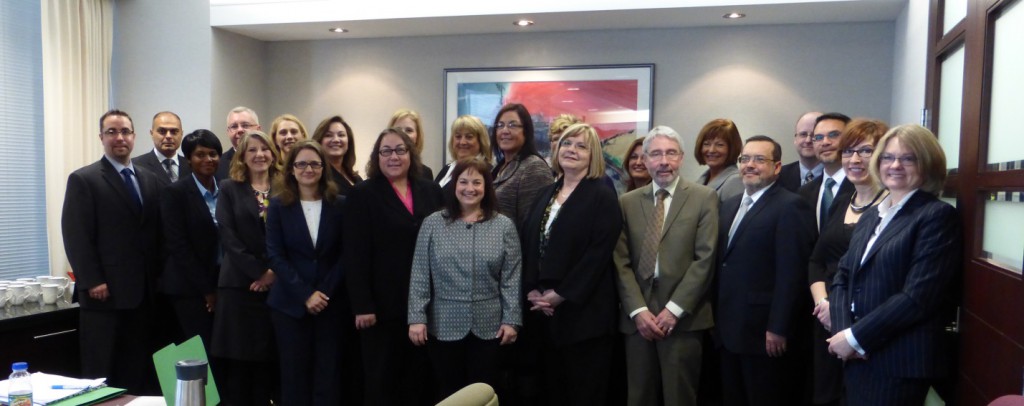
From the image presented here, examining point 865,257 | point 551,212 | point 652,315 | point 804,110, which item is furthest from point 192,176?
point 804,110

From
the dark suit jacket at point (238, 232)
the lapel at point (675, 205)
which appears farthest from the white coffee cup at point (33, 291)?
the lapel at point (675, 205)

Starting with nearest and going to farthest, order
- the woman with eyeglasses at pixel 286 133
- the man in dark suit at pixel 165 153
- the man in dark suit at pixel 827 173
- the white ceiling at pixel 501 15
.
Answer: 1. the man in dark suit at pixel 827 173
2. the woman with eyeglasses at pixel 286 133
3. the man in dark suit at pixel 165 153
4. the white ceiling at pixel 501 15

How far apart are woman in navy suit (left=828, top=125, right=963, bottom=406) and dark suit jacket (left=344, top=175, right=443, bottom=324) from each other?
1805mm

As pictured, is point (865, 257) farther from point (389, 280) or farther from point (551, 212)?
point (389, 280)

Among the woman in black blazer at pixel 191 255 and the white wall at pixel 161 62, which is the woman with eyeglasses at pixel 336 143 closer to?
the woman in black blazer at pixel 191 255

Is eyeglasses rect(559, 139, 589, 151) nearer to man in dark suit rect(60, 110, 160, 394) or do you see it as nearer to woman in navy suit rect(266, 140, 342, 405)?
woman in navy suit rect(266, 140, 342, 405)

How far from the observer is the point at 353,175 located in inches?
153

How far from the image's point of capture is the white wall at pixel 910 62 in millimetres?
3967

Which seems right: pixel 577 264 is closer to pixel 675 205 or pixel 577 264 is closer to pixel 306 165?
pixel 675 205

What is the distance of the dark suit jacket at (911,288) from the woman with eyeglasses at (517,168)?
5.20ft

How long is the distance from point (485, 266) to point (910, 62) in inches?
115

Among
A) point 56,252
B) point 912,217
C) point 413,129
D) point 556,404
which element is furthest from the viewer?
point 56,252

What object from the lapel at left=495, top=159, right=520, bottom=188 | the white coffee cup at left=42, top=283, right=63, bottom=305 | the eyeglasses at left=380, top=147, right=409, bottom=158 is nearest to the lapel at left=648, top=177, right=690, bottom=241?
the lapel at left=495, top=159, right=520, bottom=188

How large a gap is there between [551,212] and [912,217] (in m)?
1.48
